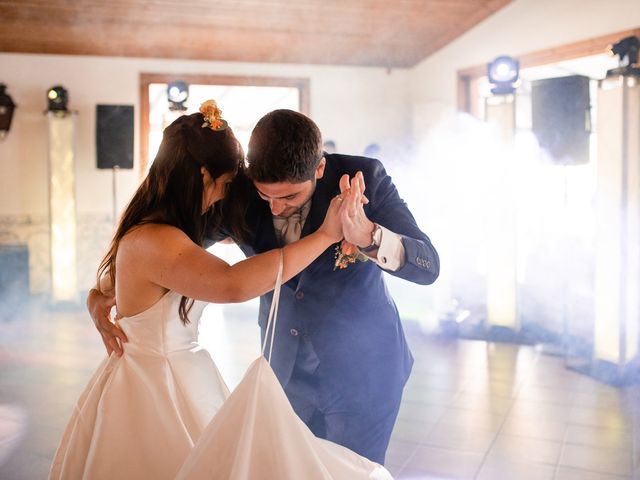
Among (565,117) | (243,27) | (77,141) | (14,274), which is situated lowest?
(14,274)

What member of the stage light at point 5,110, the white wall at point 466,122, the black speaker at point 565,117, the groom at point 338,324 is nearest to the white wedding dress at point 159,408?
the groom at point 338,324

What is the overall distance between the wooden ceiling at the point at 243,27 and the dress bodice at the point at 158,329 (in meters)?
5.41

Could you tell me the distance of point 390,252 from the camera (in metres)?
1.90

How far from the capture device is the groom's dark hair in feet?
6.07

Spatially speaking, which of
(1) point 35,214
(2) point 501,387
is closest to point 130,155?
Result: (1) point 35,214

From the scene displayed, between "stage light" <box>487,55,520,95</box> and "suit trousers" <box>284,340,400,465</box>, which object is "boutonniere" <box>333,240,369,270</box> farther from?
"stage light" <box>487,55,520,95</box>

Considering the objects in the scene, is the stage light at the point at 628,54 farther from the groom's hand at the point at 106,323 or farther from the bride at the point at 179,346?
the groom's hand at the point at 106,323

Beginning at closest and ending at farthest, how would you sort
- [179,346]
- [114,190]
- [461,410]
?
1. [179,346]
2. [461,410]
3. [114,190]

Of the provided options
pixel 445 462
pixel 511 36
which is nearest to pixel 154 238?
pixel 445 462

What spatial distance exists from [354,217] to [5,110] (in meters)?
7.28

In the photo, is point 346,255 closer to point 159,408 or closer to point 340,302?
point 340,302

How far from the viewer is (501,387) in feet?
16.5

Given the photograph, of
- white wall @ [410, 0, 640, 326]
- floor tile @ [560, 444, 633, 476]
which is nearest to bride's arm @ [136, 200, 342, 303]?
floor tile @ [560, 444, 633, 476]

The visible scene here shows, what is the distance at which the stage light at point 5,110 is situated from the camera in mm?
7984
